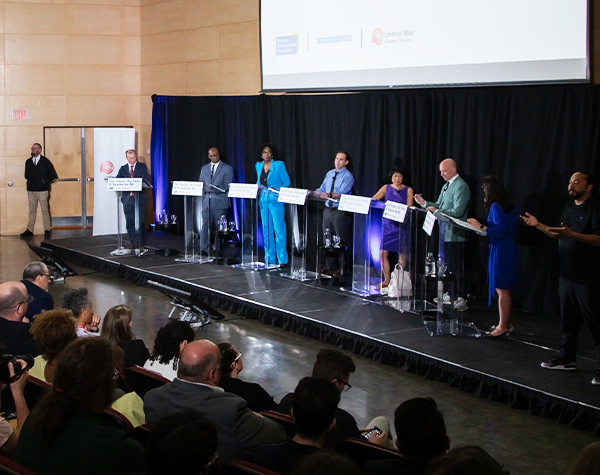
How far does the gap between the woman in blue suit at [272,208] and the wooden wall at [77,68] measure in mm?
3573

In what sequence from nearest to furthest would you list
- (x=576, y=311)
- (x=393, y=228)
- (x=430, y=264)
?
1. (x=576, y=311)
2. (x=430, y=264)
3. (x=393, y=228)

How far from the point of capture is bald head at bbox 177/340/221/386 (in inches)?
122

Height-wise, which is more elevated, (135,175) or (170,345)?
(135,175)

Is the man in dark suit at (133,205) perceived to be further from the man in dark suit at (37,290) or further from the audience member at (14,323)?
the audience member at (14,323)

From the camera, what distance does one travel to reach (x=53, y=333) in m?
3.65

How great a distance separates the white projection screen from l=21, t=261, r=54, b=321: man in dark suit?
445cm

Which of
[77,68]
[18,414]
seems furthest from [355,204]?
[77,68]

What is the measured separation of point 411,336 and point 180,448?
14.1 ft

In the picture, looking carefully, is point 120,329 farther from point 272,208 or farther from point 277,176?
point 277,176

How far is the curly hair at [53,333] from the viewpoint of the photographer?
3.63 m

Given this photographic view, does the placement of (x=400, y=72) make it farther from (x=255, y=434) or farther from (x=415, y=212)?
(x=255, y=434)

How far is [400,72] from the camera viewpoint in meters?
8.17

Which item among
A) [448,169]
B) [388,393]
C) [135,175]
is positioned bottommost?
[388,393]

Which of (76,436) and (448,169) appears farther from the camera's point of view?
(448,169)
